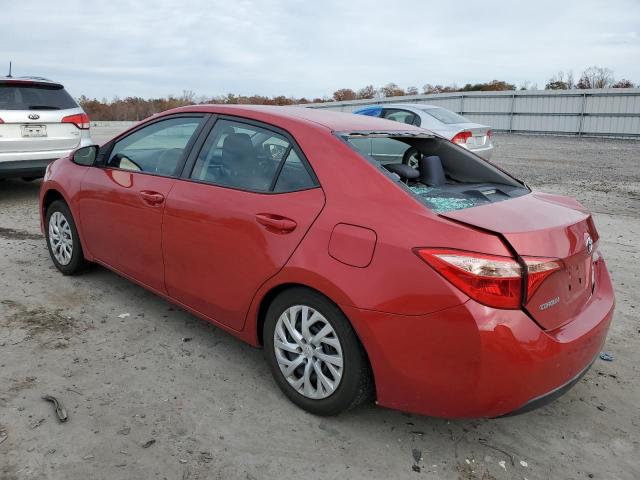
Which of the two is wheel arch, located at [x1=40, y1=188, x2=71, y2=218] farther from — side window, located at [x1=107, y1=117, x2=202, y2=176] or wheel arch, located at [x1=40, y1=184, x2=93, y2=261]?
side window, located at [x1=107, y1=117, x2=202, y2=176]

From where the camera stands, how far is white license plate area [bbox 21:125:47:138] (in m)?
7.48

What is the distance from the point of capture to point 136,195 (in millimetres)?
3717

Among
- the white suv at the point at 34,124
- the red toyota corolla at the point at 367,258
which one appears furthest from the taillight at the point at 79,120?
the red toyota corolla at the point at 367,258

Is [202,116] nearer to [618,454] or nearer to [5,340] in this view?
[5,340]

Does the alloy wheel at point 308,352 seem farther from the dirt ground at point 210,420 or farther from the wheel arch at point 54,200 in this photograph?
the wheel arch at point 54,200

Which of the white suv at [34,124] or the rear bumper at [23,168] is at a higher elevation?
the white suv at [34,124]

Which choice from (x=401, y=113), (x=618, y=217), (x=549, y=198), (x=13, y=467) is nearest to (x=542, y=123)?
(x=401, y=113)

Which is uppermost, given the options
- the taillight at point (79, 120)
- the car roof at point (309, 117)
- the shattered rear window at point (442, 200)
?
the car roof at point (309, 117)

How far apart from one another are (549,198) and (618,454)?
4.44 ft

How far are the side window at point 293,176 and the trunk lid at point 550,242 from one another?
78 centimetres

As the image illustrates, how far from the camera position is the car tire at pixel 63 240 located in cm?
457

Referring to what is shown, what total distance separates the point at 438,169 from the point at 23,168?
6.27m

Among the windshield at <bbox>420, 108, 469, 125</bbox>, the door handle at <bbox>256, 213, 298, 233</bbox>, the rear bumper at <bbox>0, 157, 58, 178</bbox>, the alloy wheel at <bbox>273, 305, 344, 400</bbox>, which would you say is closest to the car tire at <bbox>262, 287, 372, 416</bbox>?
the alloy wheel at <bbox>273, 305, 344, 400</bbox>

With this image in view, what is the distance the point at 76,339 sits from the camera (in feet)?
11.9
